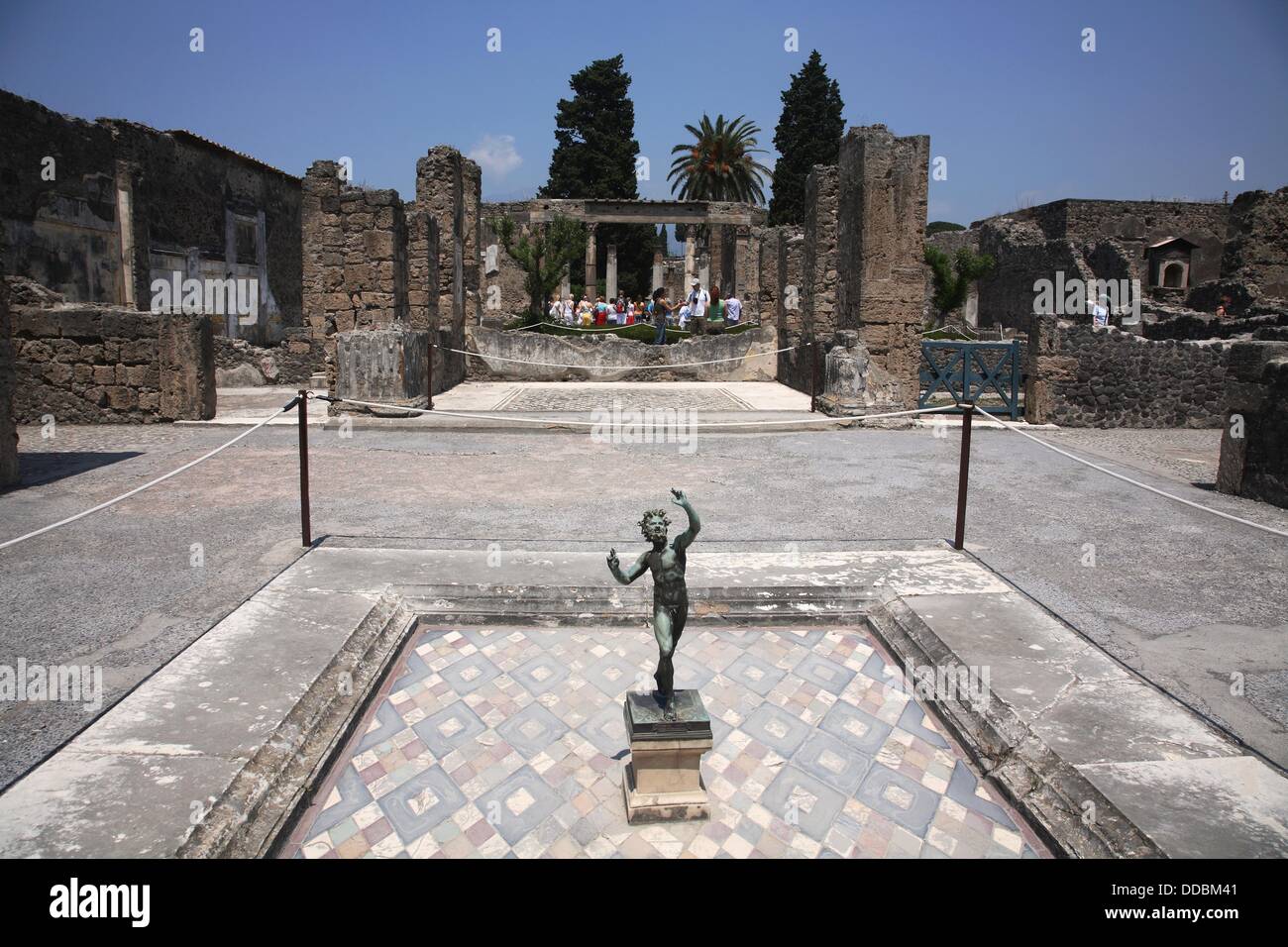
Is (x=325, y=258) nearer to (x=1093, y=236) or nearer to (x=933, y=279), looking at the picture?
(x=933, y=279)

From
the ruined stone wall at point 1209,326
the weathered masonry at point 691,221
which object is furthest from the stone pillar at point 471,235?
the ruined stone wall at point 1209,326

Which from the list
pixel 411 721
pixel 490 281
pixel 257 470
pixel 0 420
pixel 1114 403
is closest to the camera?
pixel 411 721

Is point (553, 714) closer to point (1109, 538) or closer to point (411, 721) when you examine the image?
point (411, 721)

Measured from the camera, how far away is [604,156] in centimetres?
4109

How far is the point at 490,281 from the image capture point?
30.4 m

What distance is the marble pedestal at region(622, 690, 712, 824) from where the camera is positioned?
3.15 metres

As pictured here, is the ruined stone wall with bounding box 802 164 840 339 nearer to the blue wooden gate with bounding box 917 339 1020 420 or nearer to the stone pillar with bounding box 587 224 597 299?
the blue wooden gate with bounding box 917 339 1020 420

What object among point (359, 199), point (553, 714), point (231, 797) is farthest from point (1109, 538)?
point (359, 199)

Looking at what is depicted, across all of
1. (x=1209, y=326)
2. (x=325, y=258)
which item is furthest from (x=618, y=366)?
(x=1209, y=326)

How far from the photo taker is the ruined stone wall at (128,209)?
1631 cm

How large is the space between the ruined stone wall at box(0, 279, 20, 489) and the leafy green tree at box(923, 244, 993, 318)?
26.5 m

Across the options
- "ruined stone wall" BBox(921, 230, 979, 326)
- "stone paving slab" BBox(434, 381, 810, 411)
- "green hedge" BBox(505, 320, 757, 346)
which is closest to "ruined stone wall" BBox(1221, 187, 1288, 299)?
"ruined stone wall" BBox(921, 230, 979, 326)

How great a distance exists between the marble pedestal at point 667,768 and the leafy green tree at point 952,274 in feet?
91.9

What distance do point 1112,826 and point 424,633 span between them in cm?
332
